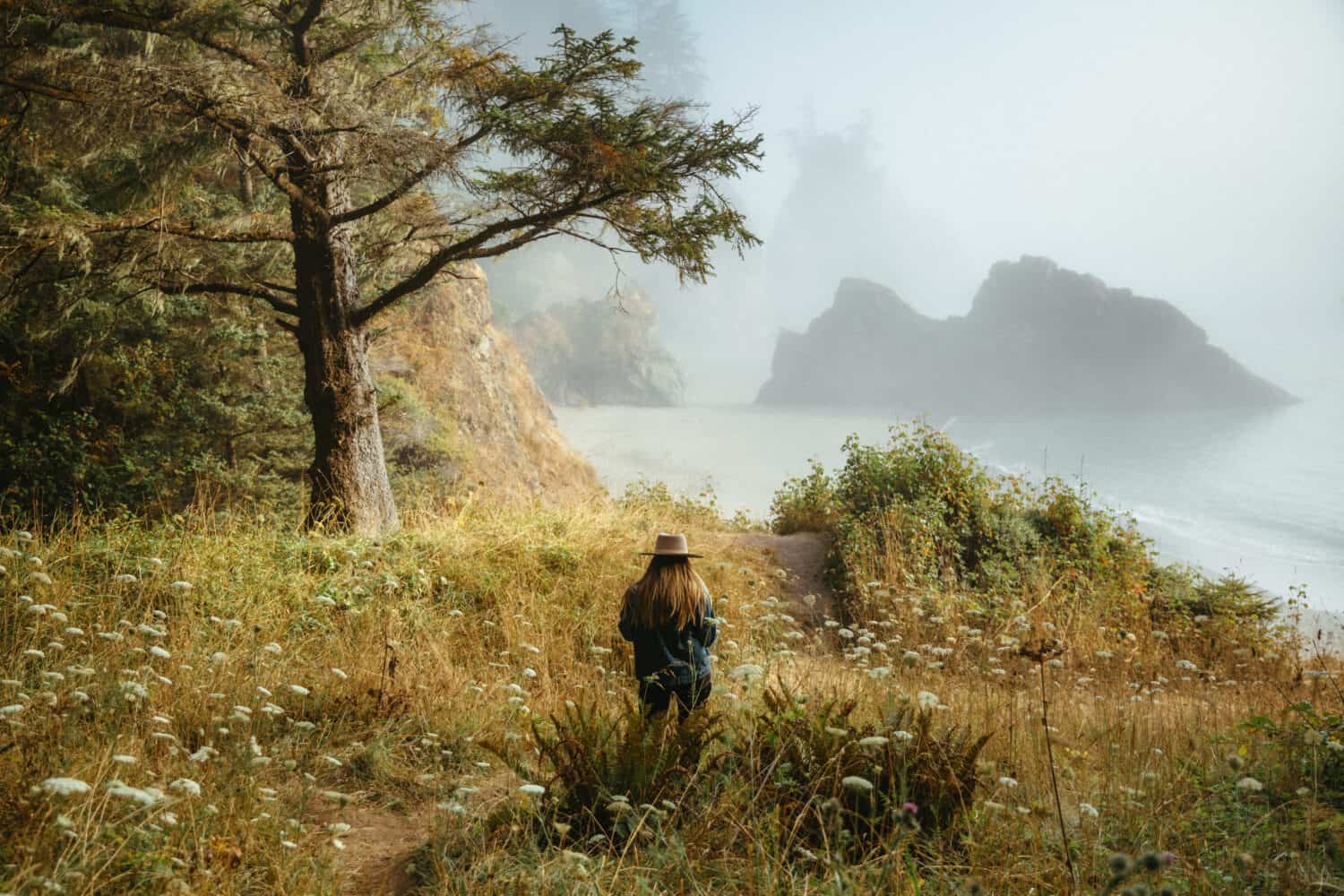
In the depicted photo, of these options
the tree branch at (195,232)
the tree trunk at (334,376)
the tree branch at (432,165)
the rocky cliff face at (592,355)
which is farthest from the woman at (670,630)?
the rocky cliff face at (592,355)

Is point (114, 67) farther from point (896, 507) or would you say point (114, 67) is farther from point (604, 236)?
point (896, 507)

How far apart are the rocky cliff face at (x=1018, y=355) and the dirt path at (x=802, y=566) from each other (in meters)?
48.0

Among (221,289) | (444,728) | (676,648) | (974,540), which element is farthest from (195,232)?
(974,540)

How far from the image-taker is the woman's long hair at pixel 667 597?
3.69 metres

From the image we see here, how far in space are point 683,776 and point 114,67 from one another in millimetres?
7466

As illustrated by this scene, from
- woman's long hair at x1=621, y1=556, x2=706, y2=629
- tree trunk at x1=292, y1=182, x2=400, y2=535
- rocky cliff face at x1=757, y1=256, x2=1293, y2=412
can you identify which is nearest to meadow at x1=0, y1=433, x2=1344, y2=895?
woman's long hair at x1=621, y1=556, x2=706, y2=629

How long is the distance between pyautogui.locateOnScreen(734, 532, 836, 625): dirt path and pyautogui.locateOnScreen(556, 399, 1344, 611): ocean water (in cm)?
323

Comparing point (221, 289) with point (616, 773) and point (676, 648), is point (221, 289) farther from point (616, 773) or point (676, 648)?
point (616, 773)

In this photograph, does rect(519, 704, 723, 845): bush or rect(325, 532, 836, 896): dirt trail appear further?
rect(519, 704, 723, 845): bush

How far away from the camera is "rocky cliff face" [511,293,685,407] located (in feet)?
144

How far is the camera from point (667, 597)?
12.1ft

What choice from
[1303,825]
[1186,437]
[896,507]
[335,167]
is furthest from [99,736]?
[1186,437]

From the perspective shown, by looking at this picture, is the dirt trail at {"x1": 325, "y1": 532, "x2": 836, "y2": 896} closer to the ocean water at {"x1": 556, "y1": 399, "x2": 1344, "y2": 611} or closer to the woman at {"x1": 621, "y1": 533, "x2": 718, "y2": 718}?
the woman at {"x1": 621, "y1": 533, "x2": 718, "y2": 718}

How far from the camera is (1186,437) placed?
124 feet
